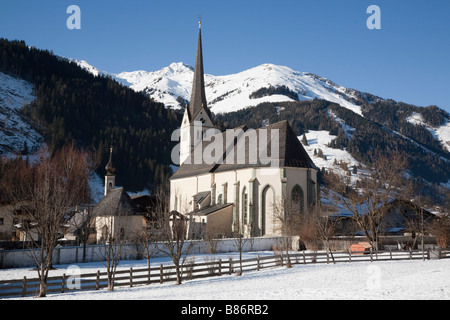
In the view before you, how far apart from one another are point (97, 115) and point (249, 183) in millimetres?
95306

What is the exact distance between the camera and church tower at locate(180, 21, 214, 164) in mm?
67250

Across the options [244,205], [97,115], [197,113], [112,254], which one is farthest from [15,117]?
[112,254]

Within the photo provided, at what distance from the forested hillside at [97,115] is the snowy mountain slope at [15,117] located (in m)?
2.38

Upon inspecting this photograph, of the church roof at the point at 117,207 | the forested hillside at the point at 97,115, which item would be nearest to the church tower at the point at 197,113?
the church roof at the point at 117,207

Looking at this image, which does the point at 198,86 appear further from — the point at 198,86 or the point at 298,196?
the point at 298,196

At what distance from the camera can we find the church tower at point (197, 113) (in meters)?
67.2

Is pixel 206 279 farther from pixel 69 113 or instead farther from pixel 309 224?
pixel 69 113

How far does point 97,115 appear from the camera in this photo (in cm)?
13325

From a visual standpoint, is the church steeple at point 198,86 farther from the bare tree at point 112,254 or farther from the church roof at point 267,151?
the bare tree at point 112,254

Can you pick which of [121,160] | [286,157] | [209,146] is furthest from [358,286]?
[121,160]

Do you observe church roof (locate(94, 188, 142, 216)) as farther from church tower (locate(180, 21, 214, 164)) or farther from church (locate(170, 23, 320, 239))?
church tower (locate(180, 21, 214, 164))

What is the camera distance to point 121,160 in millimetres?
114438
